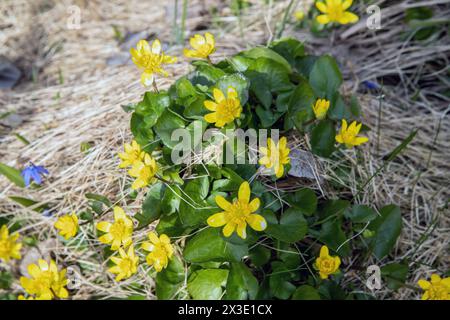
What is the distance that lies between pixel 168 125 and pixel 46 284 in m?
0.69

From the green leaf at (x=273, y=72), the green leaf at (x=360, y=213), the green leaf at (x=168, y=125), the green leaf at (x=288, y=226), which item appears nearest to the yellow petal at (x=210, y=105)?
the green leaf at (x=168, y=125)

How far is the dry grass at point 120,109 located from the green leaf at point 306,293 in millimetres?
260

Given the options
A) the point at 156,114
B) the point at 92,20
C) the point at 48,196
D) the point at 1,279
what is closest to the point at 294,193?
the point at 156,114

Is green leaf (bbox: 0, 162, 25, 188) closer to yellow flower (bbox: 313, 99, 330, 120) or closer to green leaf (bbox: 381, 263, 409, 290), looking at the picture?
yellow flower (bbox: 313, 99, 330, 120)

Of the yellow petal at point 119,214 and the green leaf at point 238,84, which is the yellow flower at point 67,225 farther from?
the green leaf at point 238,84

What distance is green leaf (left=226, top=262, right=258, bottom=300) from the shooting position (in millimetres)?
1479

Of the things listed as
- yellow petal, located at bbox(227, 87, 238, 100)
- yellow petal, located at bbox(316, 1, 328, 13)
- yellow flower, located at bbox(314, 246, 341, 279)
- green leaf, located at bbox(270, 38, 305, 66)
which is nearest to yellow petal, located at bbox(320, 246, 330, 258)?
yellow flower, located at bbox(314, 246, 341, 279)

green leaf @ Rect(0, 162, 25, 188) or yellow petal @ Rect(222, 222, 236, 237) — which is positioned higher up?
yellow petal @ Rect(222, 222, 236, 237)

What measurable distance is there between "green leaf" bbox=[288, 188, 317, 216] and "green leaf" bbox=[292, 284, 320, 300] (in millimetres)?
238

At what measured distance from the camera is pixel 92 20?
2994 mm

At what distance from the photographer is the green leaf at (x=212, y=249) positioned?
142cm

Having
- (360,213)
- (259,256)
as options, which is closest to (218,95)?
(259,256)
